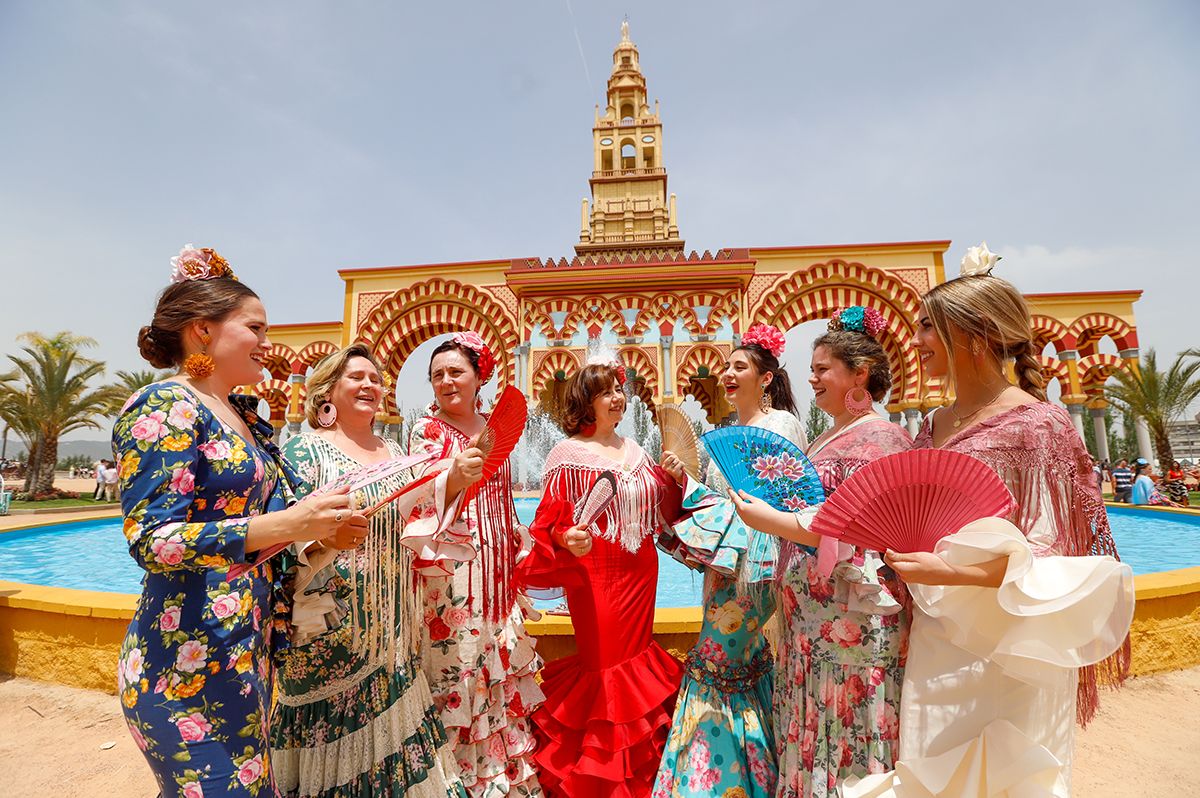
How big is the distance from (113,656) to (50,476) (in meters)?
21.7

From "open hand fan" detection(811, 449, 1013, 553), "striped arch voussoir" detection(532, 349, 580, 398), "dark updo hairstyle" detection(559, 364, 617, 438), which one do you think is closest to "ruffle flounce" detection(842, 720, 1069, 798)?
"open hand fan" detection(811, 449, 1013, 553)

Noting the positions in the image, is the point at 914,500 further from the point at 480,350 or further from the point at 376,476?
the point at 480,350

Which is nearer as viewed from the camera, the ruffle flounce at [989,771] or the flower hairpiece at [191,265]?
the ruffle flounce at [989,771]

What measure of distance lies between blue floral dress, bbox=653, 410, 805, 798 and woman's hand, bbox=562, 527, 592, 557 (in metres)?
0.40

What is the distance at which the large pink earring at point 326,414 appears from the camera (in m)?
2.37


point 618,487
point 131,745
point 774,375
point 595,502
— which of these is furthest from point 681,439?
point 131,745

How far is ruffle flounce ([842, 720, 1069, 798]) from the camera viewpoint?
153 cm

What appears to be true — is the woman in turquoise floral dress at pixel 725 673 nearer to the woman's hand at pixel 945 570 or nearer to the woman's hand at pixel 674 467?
the woman's hand at pixel 674 467

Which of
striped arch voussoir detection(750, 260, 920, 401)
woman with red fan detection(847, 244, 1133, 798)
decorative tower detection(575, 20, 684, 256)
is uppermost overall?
decorative tower detection(575, 20, 684, 256)

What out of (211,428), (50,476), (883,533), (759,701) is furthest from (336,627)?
(50,476)

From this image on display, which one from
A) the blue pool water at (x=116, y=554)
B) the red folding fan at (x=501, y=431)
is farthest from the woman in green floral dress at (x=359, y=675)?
the blue pool water at (x=116, y=554)

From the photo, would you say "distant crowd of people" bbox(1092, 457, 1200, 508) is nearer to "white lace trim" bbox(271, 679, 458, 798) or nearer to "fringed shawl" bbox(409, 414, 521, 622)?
"fringed shawl" bbox(409, 414, 521, 622)

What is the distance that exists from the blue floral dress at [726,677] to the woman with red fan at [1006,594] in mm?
512

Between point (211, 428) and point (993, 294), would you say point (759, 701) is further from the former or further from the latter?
point (211, 428)
